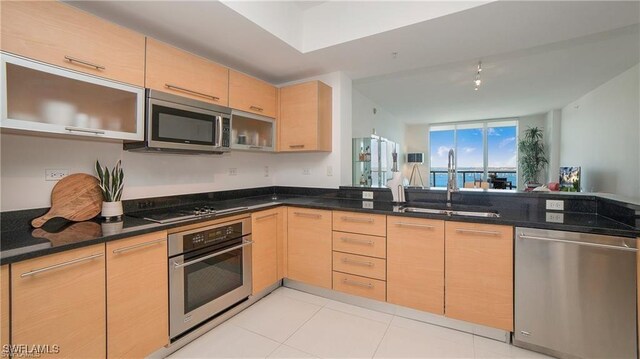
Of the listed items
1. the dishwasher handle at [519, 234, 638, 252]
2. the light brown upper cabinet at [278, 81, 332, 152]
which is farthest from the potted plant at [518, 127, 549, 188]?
the light brown upper cabinet at [278, 81, 332, 152]

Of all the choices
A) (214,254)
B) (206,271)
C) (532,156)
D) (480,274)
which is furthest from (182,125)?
(532,156)

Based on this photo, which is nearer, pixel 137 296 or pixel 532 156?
pixel 137 296

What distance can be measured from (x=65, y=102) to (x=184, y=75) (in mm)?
745

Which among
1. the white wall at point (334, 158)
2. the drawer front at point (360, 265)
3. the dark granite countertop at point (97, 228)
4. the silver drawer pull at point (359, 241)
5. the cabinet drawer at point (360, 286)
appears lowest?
the cabinet drawer at point (360, 286)

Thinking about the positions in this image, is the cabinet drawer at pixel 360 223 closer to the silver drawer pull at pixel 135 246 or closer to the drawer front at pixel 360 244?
the drawer front at pixel 360 244

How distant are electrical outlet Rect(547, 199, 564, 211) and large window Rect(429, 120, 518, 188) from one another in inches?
232

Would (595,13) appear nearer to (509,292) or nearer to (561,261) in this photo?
(561,261)

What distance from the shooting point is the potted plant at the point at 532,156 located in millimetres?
6801

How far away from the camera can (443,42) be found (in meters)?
2.21

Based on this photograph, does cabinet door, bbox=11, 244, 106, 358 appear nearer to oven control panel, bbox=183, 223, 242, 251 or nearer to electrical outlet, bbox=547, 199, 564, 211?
oven control panel, bbox=183, 223, 242, 251

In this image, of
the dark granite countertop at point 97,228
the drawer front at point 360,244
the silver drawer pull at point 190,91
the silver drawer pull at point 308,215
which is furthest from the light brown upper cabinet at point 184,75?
the drawer front at point 360,244

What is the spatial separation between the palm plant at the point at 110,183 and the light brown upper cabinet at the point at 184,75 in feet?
2.11

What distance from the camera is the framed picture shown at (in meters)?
4.74

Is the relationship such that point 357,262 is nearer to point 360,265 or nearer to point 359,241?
point 360,265
